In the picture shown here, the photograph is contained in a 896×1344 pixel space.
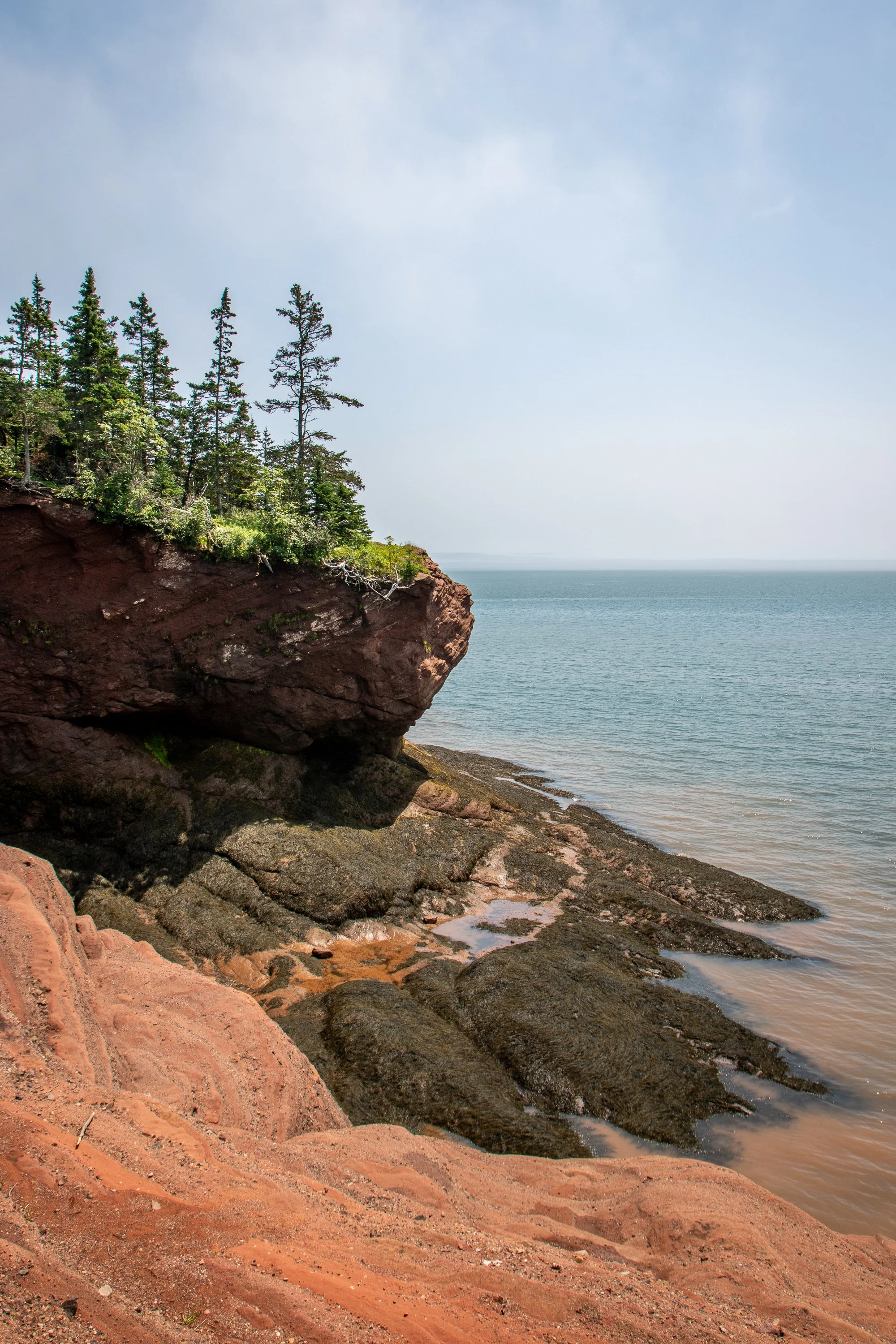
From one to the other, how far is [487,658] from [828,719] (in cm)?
3640

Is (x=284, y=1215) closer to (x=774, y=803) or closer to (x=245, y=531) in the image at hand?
(x=245, y=531)

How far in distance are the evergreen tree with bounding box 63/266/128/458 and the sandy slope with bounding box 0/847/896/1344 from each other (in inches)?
535

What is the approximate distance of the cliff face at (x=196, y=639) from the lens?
1889 centimetres

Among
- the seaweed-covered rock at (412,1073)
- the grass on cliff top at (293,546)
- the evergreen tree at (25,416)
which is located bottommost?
the seaweed-covered rock at (412,1073)

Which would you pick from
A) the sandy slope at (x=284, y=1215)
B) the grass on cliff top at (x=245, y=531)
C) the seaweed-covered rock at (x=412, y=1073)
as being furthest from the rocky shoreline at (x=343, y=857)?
the sandy slope at (x=284, y=1215)

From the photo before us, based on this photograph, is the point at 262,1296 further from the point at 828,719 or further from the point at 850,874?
the point at 828,719

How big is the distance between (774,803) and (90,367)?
30262 mm

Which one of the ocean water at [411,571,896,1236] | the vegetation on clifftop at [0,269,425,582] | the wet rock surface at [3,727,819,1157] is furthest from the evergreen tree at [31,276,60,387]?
the ocean water at [411,571,896,1236]

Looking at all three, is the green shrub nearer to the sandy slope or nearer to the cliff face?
the cliff face

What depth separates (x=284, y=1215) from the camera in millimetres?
7168

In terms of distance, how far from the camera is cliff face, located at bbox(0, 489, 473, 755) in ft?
62.0

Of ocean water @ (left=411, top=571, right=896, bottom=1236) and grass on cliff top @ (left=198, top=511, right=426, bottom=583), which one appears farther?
grass on cliff top @ (left=198, top=511, right=426, bottom=583)

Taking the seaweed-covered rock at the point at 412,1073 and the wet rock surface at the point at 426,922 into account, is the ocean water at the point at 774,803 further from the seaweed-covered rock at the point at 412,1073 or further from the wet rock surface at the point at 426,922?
the seaweed-covered rock at the point at 412,1073

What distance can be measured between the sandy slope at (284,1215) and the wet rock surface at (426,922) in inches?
85.2
